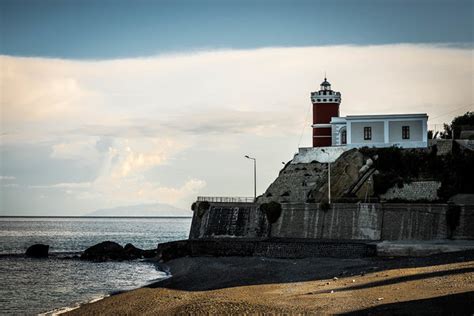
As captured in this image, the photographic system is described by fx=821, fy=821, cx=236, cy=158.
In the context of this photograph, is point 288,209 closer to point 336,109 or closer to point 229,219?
point 229,219

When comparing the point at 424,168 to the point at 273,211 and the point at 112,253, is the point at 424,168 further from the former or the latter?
the point at 112,253

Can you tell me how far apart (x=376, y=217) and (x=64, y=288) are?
22.8 metres

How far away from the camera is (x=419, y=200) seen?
62.8 meters

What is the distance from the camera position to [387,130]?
2901 inches

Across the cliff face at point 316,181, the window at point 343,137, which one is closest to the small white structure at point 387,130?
the window at point 343,137

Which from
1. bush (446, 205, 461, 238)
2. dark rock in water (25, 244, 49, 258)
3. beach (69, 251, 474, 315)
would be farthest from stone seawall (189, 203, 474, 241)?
dark rock in water (25, 244, 49, 258)

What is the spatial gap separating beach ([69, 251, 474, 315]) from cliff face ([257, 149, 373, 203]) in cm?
1448

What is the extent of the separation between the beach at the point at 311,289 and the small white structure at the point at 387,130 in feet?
75.2

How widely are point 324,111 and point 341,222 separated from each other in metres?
20.9

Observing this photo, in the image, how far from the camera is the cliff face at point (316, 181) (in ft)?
221

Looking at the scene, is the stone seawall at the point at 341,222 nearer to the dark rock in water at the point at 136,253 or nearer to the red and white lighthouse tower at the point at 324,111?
the dark rock in water at the point at 136,253

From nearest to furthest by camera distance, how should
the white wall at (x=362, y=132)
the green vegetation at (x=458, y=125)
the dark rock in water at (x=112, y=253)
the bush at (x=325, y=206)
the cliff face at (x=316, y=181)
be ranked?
1. the bush at (x=325, y=206)
2. the cliff face at (x=316, y=181)
3. the dark rock in water at (x=112, y=253)
4. the white wall at (x=362, y=132)
5. the green vegetation at (x=458, y=125)

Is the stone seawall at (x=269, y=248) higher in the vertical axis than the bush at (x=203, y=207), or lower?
lower

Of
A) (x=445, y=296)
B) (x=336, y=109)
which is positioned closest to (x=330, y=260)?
(x=445, y=296)
